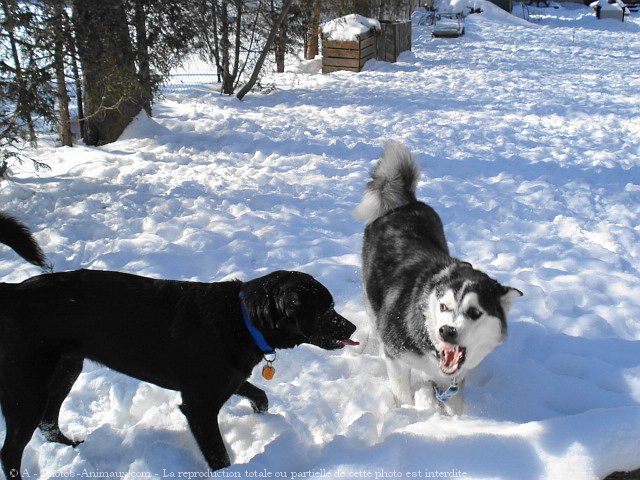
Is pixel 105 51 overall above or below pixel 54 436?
above

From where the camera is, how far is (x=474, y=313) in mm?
2648

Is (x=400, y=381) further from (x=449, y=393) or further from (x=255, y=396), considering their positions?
(x=255, y=396)

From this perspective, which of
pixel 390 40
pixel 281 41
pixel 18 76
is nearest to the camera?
pixel 18 76

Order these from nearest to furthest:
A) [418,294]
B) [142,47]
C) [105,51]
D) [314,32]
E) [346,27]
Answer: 1. [418,294]
2. [105,51]
3. [142,47]
4. [346,27]
5. [314,32]

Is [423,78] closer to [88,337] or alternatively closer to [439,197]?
[439,197]

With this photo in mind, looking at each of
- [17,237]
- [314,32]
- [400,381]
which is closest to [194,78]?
[314,32]

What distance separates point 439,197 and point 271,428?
4.04 m

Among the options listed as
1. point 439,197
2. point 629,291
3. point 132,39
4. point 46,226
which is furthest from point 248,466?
point 132,39

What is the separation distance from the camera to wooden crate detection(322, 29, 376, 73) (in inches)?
581

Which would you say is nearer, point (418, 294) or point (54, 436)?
point (54, 436)

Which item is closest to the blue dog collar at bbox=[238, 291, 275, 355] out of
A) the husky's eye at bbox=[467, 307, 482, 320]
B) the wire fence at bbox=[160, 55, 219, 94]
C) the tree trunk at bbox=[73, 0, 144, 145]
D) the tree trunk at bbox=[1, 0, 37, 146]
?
the husky's eye at bbox=[467, 307, 482, 320]

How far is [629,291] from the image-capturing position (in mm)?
4254

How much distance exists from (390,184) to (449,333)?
1673 mm

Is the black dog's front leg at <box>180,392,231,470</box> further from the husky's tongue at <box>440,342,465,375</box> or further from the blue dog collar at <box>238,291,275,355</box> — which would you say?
the husky's tongue at <box>440,342,465,375</box>
